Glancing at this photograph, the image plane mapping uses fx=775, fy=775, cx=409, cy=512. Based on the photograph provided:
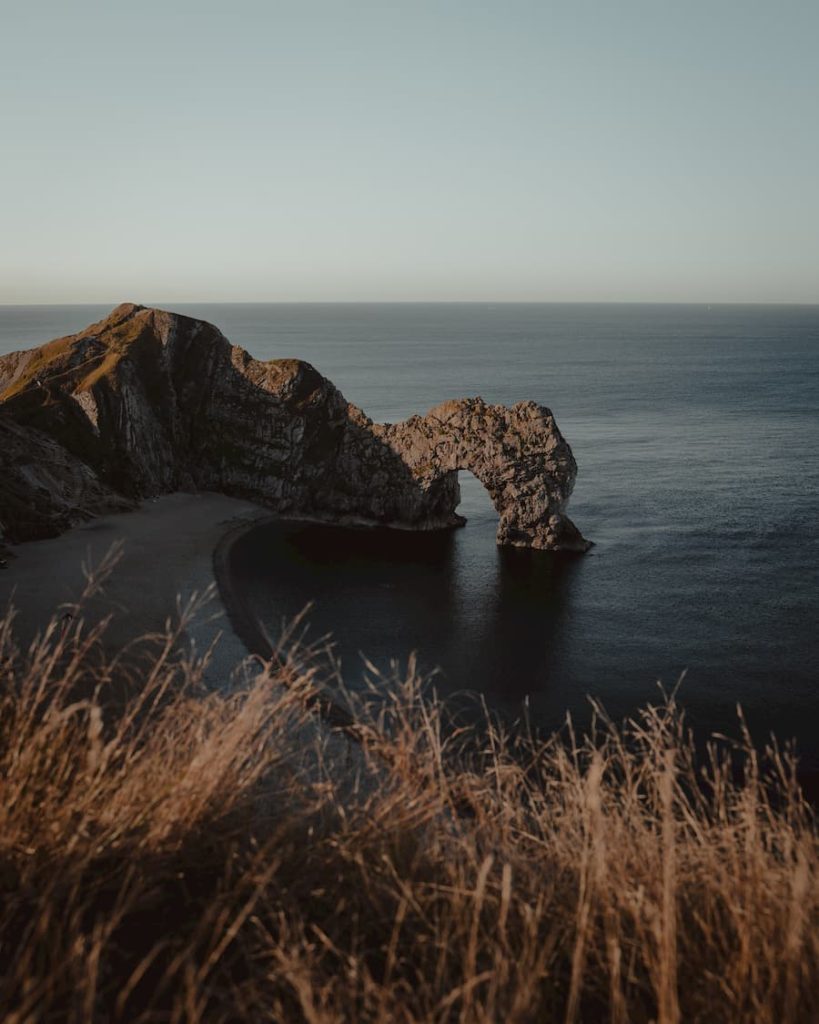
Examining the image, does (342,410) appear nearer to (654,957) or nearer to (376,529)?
(376,529)

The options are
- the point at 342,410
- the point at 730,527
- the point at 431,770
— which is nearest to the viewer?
the point at 431,770

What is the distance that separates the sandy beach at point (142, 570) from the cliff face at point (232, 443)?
7.30 feet

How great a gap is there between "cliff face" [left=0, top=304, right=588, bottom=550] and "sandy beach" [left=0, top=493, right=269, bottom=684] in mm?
2225

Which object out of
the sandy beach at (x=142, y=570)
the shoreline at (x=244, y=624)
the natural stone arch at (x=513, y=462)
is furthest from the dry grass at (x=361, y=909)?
the natural stone arch at (x=513, y=462)

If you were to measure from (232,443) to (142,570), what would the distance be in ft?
71.1

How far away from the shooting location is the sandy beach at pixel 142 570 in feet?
111

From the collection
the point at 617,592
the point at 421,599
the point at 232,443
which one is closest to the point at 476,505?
the point at 232,443

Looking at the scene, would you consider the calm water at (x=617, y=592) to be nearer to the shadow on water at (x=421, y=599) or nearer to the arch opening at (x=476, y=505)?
the shadow on water at (x=421, y=599)

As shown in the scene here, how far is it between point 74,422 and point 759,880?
59576 mm

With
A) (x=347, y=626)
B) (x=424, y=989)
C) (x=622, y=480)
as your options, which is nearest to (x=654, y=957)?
(x=424, y=989)

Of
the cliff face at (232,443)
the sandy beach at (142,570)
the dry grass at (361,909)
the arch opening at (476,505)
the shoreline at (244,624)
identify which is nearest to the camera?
the dry grass at (361,909)

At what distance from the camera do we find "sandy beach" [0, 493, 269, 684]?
33781mm

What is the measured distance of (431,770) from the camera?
6.83 metres

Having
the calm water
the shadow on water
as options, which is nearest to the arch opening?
the calm water
